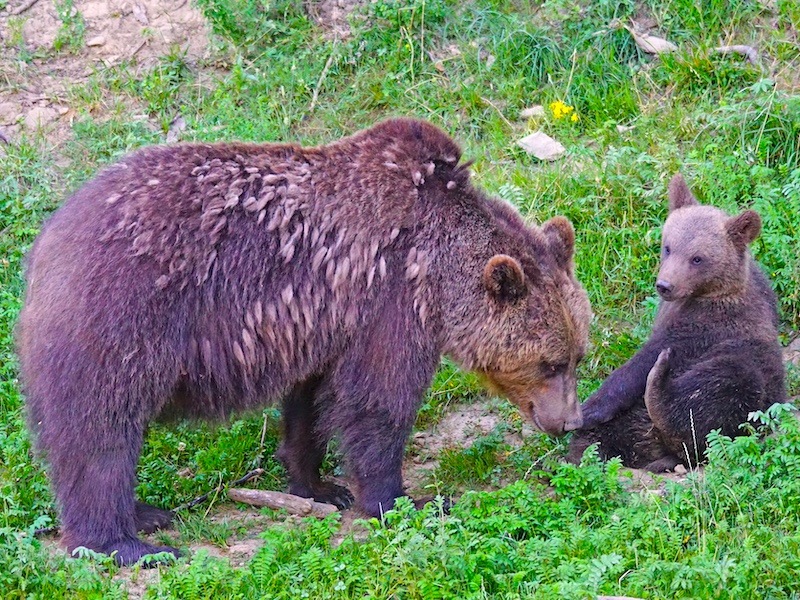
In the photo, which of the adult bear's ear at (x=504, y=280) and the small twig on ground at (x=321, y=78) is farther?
the small twig on ground at (x=321, y=78)

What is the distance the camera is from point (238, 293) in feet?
20.4

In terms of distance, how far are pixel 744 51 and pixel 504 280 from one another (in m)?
4.59

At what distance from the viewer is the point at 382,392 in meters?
6.44

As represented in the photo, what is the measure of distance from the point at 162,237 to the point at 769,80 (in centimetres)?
552

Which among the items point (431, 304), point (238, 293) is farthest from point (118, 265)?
point (431, 304)

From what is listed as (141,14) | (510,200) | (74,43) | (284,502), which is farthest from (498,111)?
(284,502)

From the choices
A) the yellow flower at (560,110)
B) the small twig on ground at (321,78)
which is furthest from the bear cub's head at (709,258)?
the small twig on ground at (321,78)

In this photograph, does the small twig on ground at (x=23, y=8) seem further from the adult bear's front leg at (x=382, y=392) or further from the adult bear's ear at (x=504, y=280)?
the adult bear's ear at (x=504, y=280)

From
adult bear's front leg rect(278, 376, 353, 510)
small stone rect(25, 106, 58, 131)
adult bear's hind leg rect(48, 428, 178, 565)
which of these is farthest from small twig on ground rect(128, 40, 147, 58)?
adult bear's hind leg rect(48, 428, 178, 565)

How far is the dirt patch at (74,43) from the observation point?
422 inches

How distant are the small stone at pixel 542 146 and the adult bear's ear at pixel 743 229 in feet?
7.83

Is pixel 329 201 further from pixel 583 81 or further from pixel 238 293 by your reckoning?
pixel 583 81

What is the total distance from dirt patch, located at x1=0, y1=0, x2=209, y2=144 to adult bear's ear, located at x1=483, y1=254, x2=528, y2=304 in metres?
5.75

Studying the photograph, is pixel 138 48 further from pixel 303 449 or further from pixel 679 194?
pixel 679 194
